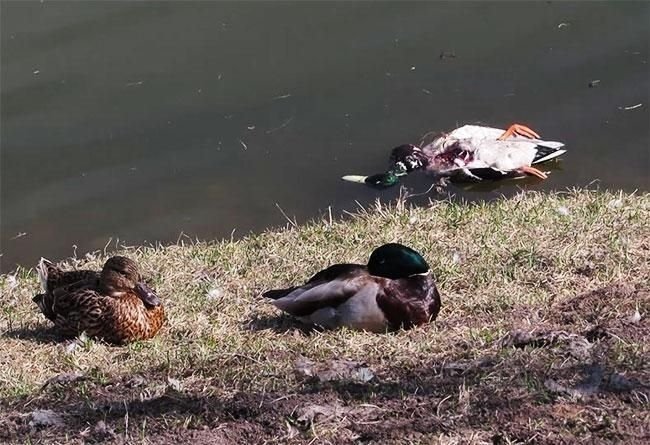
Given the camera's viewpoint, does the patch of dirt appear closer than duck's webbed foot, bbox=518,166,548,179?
Yes

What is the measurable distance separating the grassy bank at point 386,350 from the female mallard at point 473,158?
1547 mm

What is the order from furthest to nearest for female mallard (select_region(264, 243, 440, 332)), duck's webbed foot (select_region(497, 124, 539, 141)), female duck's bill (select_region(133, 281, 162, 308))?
duck's webbed foot (select_region(497, 124, 539, 141)), female duck's bill (select_region(133, 281, 162, 308)), female mallard (select_region(264, 243, 440, 332))

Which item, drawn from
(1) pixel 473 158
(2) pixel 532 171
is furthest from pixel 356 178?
(2) pixel 532 171

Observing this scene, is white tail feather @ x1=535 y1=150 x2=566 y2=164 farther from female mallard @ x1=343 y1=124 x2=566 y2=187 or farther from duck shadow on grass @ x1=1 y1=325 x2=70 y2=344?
duck shadow on grass @ x1=1 y1=325 x2=70 y2=344

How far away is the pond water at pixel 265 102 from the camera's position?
9.05m

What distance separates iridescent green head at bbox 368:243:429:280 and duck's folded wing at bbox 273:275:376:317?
77 millimetres

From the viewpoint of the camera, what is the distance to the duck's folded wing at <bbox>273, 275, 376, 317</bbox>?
18.0ft

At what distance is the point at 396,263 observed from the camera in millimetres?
5637

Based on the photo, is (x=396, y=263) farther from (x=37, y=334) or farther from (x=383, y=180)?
(x=383, y=180)

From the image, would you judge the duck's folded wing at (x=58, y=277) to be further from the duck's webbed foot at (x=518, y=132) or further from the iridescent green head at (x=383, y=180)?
the duck's webbed foot at (x=518, y=132)

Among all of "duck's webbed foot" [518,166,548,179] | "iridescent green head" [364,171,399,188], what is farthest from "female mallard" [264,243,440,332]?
"duck's webbed foot" [518,166,548,179]

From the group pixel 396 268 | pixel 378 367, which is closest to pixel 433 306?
pixel 396 268

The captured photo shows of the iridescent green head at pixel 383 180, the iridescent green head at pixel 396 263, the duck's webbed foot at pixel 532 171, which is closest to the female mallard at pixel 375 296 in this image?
the iridescent green head at pixel 396 263

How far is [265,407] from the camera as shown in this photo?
13.4ft
